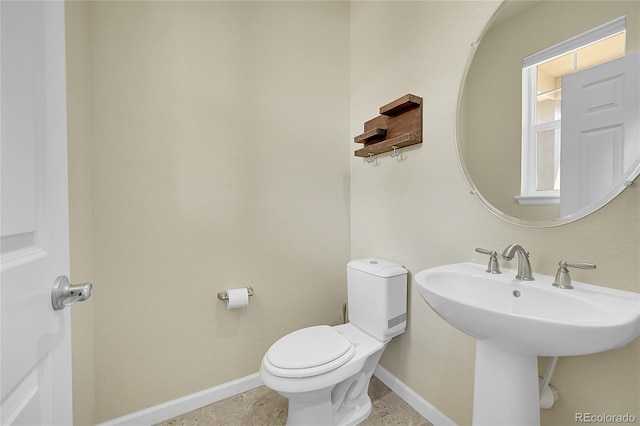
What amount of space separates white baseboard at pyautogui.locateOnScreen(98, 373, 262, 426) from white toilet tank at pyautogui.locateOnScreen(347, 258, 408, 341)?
2.50 ft

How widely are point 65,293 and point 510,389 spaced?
3.88 ft

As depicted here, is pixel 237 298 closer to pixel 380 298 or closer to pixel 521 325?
pixel 380 298

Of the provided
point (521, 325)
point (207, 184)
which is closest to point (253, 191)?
point (207, 184)

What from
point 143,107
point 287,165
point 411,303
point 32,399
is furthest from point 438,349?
point 143,107

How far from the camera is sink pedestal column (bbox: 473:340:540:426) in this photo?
84 cm

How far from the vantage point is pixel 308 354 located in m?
1.24

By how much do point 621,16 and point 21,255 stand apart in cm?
155

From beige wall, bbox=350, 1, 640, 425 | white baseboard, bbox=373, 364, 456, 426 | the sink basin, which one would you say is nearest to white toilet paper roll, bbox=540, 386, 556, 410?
beige wall, bbox=350, 1, 640, 425

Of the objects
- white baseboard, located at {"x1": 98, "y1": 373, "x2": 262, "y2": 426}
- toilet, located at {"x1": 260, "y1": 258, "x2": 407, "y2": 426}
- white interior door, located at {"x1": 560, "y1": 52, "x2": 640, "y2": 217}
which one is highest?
white interior door, located at {"x1": 560, "y1": 52, "x2": 640, "y2": 217}

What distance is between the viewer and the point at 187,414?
147 cm

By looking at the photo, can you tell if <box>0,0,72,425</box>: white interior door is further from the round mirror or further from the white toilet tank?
the round mirror

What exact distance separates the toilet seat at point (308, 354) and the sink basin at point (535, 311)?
1.80 feet

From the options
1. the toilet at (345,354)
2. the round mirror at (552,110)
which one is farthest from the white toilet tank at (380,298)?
the round mirror at (552,110)

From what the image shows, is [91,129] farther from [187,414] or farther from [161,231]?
[187,414]
